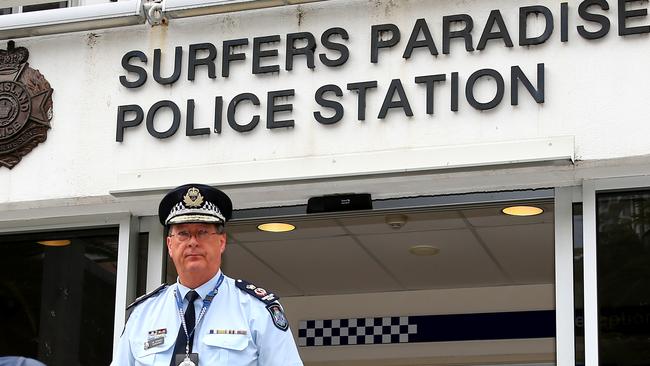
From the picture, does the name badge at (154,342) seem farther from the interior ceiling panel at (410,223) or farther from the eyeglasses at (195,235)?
the interior ceiling panel at (410,223)

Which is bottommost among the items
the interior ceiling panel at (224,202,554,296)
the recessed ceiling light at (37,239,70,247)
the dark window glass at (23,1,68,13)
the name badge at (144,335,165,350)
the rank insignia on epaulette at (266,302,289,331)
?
the name badge at (144,335,165,350)

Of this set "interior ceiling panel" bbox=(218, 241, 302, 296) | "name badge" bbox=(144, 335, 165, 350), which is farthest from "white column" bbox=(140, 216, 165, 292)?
"name badge" bbox=(144, 335, 165, 350)

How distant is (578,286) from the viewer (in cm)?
648

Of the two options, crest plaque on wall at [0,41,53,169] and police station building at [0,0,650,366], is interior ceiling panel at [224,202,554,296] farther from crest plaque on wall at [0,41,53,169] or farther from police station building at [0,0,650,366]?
crest plaque on wall at [0,41,53,169]

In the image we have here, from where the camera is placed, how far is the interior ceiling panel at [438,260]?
9.33m

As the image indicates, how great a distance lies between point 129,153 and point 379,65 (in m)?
1.37

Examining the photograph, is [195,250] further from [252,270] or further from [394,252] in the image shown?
[252,270]

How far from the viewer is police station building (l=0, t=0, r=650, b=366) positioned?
6.41 meters

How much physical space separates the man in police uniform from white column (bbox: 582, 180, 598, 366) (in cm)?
166

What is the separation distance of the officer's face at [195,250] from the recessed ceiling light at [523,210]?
2.08 m

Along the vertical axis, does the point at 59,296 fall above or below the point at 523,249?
below

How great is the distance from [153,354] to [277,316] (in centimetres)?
49

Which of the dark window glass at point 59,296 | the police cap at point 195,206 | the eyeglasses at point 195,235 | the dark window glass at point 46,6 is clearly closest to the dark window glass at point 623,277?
the police cap at point 195,206

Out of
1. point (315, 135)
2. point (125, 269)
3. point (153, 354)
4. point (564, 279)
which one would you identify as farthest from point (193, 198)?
point (564, 279)
